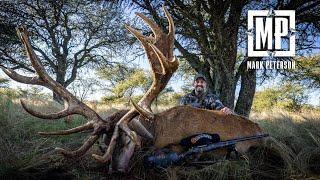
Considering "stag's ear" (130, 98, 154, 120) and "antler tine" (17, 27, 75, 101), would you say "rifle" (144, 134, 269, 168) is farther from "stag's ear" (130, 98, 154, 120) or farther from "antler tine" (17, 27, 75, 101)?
"antler tine" (17, 27, 75, 101)

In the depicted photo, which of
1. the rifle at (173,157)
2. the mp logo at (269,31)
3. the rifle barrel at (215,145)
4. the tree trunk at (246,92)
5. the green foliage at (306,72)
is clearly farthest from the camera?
the green foliage at (306,72)

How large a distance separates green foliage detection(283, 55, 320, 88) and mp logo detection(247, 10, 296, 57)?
3.28 ft

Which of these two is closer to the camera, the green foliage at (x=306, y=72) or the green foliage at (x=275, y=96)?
the green foliage at (x=306, y=72)

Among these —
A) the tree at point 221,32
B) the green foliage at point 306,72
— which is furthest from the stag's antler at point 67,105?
the green foliage at point 306,72

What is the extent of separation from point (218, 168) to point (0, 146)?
2.05 metres

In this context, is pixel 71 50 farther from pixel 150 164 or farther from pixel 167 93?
pixel 150 164

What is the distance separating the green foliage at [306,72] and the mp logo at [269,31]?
1.00m

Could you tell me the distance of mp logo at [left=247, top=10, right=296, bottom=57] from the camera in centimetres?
833

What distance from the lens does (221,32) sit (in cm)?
839

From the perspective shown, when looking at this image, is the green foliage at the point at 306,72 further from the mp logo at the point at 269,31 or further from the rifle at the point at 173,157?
the rifle at the point at 173,157

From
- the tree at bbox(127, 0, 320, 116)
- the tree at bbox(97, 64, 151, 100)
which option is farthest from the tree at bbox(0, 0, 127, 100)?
the tree at bbox(127, 0, 320, 116)

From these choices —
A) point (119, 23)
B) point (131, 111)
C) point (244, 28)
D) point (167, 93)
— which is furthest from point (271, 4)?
point (167, 93)

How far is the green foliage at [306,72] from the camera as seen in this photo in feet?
33.2

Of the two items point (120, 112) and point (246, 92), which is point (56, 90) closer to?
point (120, 112)
